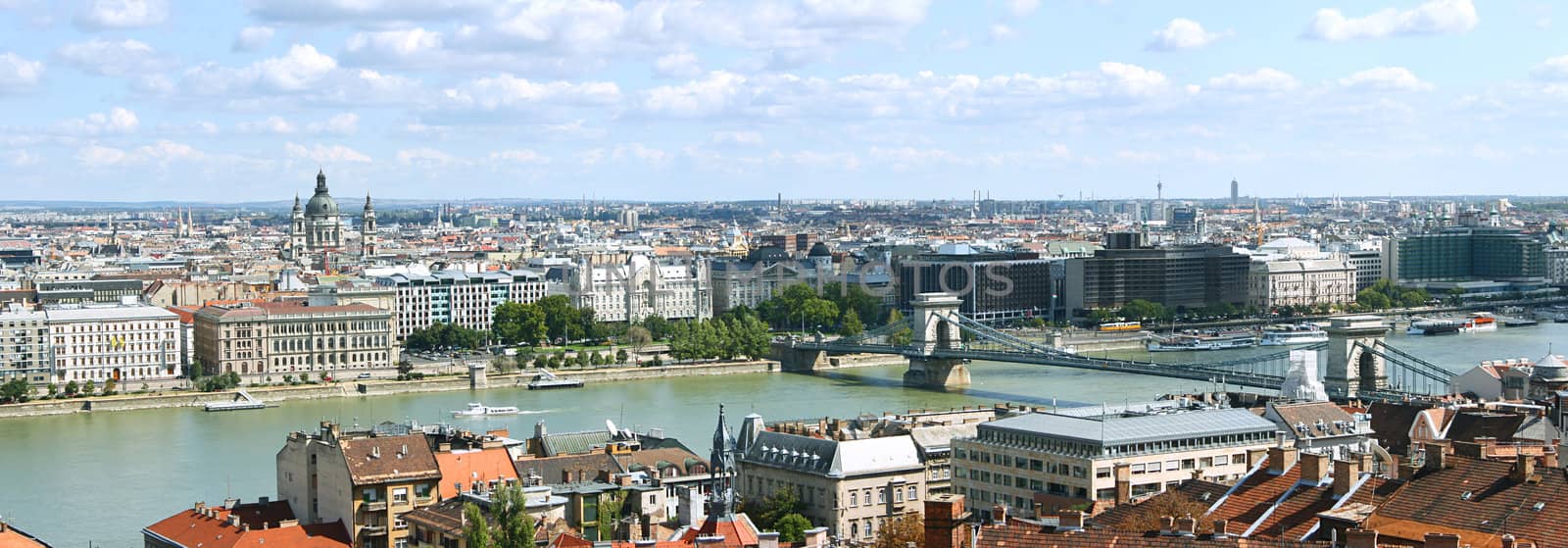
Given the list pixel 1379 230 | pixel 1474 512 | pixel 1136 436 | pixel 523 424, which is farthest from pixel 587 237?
pixel 1474 512

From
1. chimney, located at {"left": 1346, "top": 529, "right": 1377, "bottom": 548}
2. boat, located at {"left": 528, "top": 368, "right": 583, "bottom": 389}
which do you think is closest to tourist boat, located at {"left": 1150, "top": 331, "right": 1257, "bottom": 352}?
boat, located at {"left": 528, "top": 368, "right": 583, "bottom": 389}

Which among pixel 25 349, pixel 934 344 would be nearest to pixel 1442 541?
pixel 25 349

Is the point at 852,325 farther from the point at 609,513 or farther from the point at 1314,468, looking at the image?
the point at 1314,468

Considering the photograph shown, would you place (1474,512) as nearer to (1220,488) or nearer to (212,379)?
(1220,488)

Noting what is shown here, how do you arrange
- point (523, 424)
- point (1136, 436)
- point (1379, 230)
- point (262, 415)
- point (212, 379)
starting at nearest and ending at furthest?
1. point (1136, 436)
2. point (523, 424)
3. point (262, 415)
4. point (212, 379)
5. point (1379, 230)

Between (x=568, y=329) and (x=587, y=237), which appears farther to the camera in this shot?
(x=587, y=237)

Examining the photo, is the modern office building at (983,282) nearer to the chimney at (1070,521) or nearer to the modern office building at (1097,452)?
the modern office building at (1097,452)

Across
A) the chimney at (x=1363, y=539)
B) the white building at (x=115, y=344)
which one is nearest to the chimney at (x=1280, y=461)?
the chimney at (x=1363, y=539)
